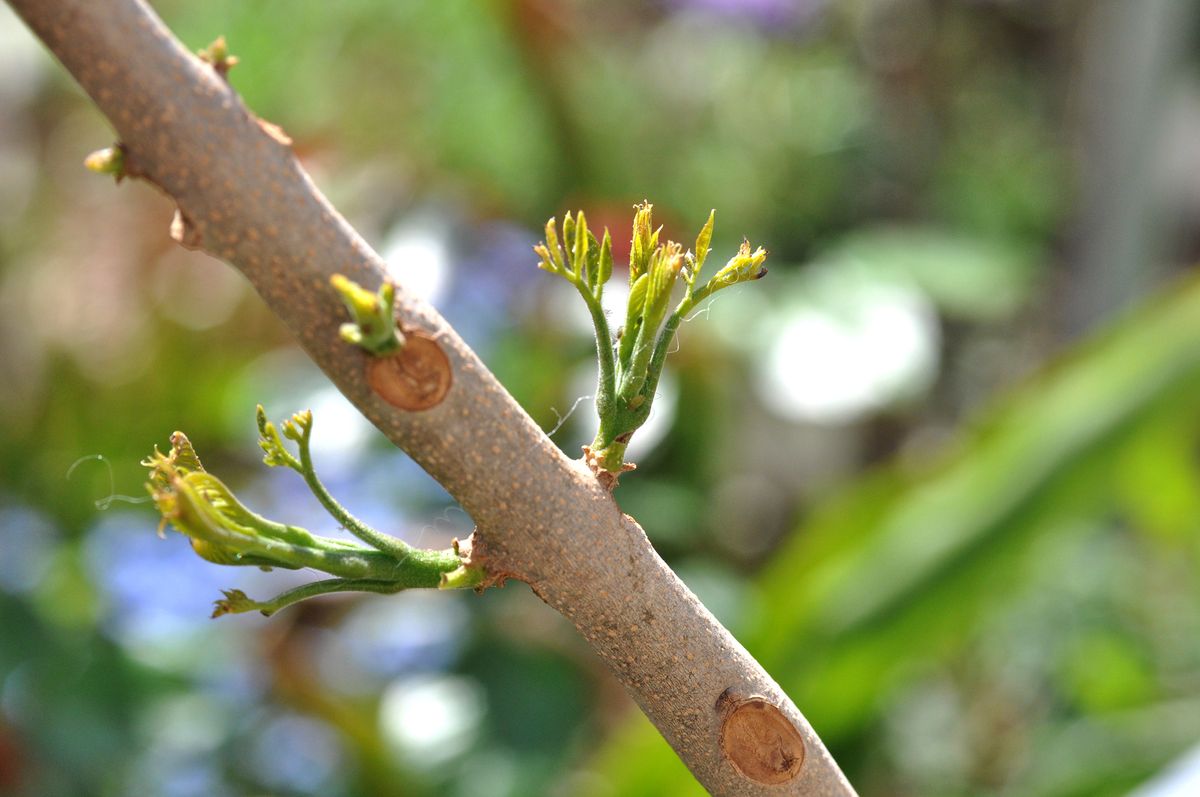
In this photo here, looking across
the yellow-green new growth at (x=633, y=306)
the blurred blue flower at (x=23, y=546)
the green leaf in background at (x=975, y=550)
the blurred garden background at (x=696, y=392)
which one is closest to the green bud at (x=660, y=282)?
the yellow-green new growth at (x=633, y=306)

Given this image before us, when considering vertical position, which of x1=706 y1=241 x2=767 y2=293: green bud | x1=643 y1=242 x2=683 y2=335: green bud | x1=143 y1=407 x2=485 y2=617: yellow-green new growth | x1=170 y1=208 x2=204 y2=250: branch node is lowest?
x1=143 y1=407 x2=485 y2=617: yellow-green new growth

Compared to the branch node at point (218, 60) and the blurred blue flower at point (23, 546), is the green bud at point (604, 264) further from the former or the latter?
the blurred blue flower at point (23, 546)

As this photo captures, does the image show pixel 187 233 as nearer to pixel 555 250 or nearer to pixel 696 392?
pixel 555 250

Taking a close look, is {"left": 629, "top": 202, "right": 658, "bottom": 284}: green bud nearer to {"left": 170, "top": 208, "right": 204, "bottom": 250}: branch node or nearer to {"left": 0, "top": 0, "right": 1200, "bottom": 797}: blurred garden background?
{"left": 170, "top": 208, "right": 204, "bottom": 250}: branch node

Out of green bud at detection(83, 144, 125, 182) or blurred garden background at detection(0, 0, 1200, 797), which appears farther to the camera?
blurred garden background at detection(0, 0, 1200, 797)

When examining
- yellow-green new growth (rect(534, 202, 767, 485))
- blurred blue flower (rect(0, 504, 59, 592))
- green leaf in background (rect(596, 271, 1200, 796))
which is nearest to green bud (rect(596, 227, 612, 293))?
yellow-green new growth (rect(534, 202, 767, 485))

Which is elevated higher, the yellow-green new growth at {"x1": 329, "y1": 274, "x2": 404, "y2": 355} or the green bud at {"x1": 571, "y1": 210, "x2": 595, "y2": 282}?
the green bud at {"x1": 571, "y1": 210, "x2": 595, "y2": 282}

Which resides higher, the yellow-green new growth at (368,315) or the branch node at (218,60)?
the branch node at (218,60)

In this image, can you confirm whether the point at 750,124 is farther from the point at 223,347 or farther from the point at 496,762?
the point at 496,762
